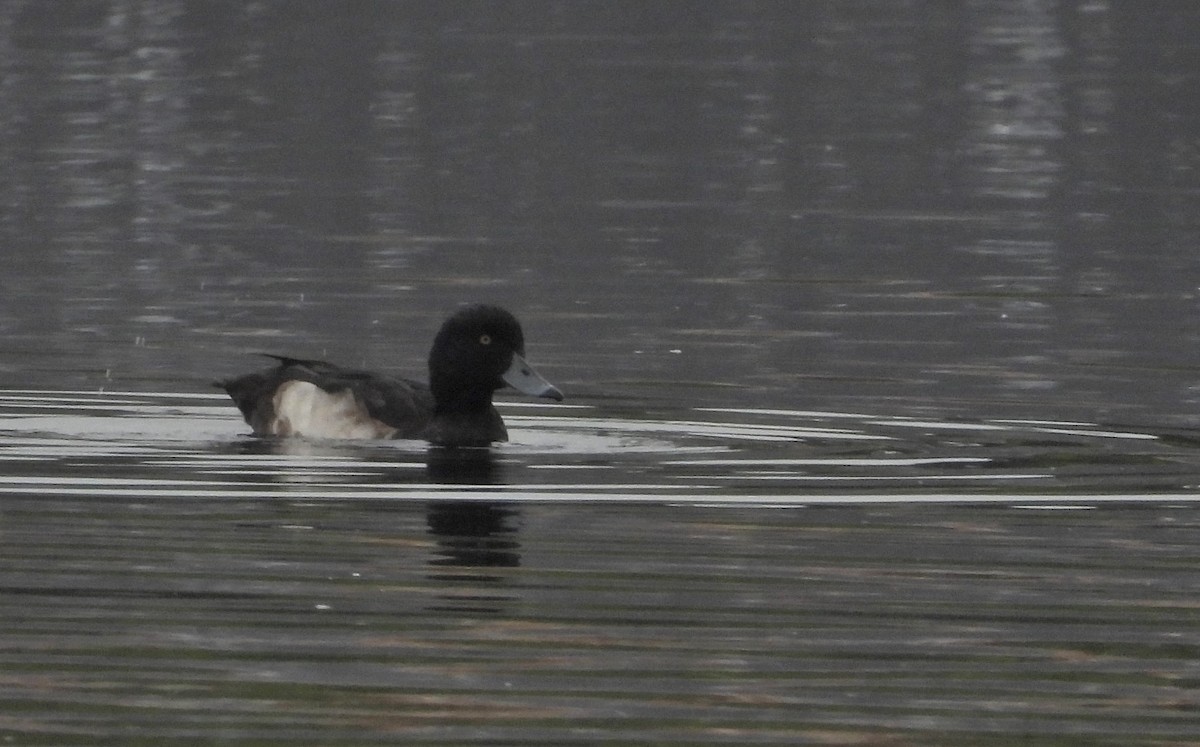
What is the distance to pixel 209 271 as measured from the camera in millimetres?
22953

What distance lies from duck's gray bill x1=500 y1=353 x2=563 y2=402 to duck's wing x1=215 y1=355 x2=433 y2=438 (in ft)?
1.41

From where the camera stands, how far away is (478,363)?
49.4 feet

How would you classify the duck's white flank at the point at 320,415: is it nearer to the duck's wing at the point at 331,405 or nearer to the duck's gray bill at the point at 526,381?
the duck's wing at the point at 331,405

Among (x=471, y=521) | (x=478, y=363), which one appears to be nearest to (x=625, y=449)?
(x=478, y=363)

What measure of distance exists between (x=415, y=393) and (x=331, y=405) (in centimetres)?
51

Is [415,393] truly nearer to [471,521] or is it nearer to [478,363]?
[478,363]

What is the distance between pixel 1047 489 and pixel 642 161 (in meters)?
23.2

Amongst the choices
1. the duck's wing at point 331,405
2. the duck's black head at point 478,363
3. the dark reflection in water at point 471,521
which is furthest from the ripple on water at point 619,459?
the duck's black head at point 478,363

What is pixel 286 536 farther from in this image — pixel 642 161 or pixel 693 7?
pixel 693 7

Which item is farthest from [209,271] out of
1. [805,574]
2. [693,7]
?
[693,7]

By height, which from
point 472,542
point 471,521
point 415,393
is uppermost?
point 472,542

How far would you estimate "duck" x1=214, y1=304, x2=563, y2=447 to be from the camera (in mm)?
14797

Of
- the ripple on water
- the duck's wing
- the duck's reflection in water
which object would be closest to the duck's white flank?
the duck's wing

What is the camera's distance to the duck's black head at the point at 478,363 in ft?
49.1
